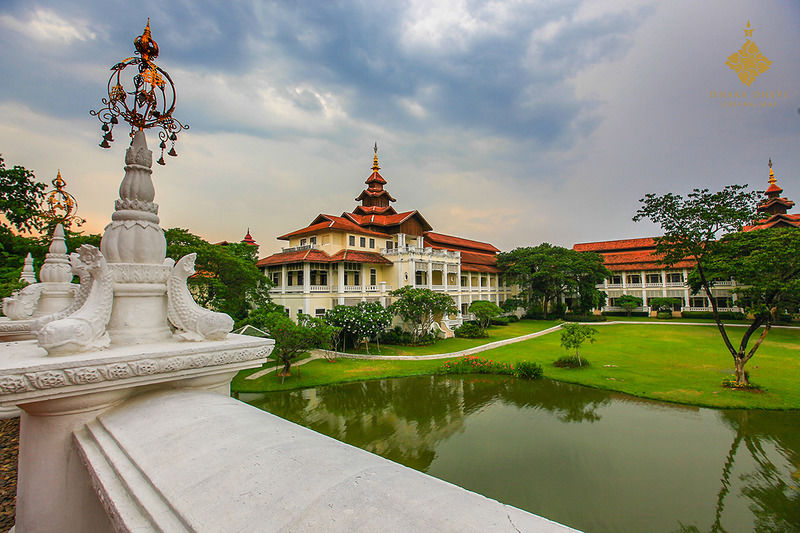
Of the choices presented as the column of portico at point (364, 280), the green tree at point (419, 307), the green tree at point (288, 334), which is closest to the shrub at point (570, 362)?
the green tree at point (419, 307)

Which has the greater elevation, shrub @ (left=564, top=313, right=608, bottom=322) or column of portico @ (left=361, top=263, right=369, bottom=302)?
column of portico @ (left=361, top=263, right=369, bottom=302)

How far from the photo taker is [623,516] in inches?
248

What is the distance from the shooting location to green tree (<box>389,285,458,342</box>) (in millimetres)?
22016

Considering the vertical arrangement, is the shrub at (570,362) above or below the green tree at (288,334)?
below

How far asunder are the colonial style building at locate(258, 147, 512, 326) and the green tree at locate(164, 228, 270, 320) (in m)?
4.30

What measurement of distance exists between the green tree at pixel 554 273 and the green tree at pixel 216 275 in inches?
1037

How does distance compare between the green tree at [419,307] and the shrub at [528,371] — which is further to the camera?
the green tree at [419,307]

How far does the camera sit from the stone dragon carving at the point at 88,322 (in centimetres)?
177

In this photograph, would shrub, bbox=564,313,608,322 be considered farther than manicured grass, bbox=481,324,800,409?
Yes

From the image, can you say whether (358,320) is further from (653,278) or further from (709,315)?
(709,315)

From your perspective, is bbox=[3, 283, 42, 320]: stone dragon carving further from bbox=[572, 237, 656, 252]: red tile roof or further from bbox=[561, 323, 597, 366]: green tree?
bbox=[572, 237, 656, 252]: red tile roof

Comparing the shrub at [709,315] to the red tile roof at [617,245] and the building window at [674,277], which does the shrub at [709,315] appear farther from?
the red tile roof at [617,245]

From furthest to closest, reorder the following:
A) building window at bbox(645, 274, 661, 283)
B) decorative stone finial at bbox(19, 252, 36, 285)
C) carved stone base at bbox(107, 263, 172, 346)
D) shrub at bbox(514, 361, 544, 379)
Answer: building window at bbox(645, 274, 661, 283) → shrub at bbox(514, 361, 544, 379) → decorative stone finial at bbox(19, 252, 36, 285) → carved stone base at bbox(107, 263, 172, 346)

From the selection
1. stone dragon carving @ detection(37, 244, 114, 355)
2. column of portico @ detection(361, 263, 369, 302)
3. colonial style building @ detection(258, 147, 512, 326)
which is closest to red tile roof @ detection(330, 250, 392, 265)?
colonial style building @ detection(258, 147, 512, 326)
